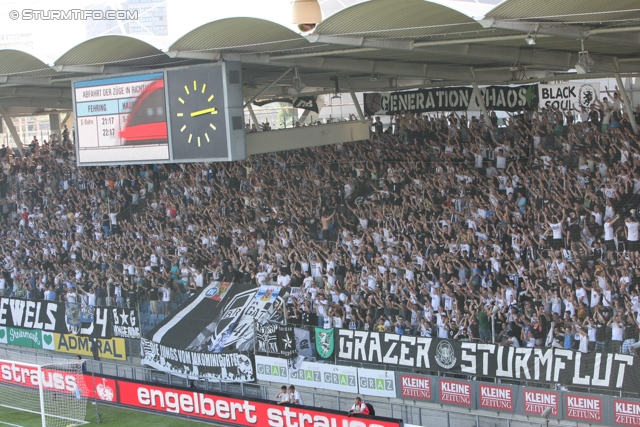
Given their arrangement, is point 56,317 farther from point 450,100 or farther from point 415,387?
point 450,100

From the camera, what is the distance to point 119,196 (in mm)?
32219

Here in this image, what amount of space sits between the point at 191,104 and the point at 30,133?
35839mm

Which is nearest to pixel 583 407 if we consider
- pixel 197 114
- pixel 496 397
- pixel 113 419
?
pixel 496 397

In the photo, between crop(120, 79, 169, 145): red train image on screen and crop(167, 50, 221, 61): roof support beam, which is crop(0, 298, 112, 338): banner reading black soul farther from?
crop(167, 50, 221, 61): roof support beam

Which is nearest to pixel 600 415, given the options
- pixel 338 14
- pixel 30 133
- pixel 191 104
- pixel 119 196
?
pixel 338 14

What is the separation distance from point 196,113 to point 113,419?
795 cm

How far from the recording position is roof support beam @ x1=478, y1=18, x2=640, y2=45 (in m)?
14.5

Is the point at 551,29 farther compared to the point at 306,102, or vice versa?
the point at 306,102

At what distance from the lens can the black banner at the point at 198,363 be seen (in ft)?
68.0

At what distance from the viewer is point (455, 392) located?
1777 cm

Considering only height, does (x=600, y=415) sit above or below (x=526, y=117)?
below

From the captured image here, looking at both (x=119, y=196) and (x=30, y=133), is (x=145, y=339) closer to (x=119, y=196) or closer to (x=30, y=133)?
(x=119, y=196)

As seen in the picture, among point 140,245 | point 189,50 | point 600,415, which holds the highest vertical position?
point 189,50

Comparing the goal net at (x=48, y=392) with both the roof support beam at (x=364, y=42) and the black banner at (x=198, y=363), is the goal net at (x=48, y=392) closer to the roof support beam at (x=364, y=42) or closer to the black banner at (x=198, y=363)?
the black banner at (x=198, y=363)
